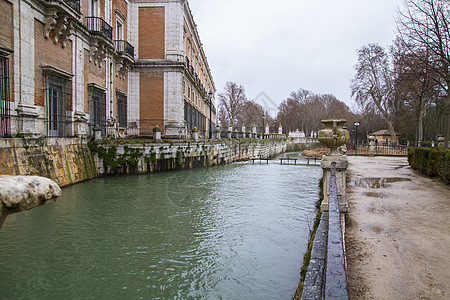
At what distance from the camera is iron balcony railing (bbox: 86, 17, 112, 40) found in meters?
14.9

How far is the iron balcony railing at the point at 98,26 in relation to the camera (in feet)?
48.8

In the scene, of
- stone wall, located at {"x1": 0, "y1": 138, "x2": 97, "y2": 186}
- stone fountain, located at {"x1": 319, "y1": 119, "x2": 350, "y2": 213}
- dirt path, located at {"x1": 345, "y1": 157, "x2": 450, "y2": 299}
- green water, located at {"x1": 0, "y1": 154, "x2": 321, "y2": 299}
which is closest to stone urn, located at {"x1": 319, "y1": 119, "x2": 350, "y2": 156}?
stone fountain, located at {"x1": 319, "y1": 119, "x2": 350, "y2": 213}

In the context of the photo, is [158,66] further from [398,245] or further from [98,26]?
[398,245]

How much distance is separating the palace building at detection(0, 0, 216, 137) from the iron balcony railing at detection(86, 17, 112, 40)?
0.05m

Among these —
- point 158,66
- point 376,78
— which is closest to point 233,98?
point 376,78

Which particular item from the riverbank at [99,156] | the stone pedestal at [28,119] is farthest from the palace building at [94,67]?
the riverbank at [99,156]

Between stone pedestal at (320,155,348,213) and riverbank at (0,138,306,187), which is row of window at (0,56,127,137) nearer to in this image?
riverbank at (0,138,306,187)

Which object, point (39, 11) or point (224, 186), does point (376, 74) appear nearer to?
point (224, 186)

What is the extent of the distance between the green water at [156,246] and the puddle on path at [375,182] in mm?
1659

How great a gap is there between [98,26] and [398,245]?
→ 16.0 metres

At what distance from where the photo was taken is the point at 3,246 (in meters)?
5.73

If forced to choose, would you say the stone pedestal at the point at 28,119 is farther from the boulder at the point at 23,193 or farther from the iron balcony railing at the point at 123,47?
the iron balcony railing at the point at 123,47

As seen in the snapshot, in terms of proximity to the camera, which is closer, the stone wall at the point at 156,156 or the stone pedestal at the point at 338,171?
the stone pedestal at the point at 338,171

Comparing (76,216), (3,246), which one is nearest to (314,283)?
(3,246)
